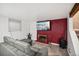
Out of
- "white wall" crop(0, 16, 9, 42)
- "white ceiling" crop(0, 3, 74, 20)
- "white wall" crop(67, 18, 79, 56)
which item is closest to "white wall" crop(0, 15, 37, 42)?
"white wall" crop(0, 16, 9, 42)

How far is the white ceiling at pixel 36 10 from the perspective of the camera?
5.74ft

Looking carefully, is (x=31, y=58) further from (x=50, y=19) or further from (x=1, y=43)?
(x=50, y=19)

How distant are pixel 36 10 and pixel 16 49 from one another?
0.92 metres

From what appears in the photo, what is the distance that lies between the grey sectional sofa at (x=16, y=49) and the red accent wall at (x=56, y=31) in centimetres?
29

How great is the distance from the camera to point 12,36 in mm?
1883

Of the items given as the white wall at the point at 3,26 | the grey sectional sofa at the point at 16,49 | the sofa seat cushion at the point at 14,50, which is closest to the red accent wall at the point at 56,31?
the grey sectional sofa at the point at 16,49

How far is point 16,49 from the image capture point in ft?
5.89

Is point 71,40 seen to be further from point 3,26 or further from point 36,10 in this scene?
point 3,26

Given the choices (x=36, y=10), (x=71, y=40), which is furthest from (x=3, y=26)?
(x=71, y=40)

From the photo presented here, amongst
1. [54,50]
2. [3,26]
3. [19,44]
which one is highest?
[3,26]

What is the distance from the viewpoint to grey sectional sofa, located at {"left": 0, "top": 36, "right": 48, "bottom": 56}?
5.71ft

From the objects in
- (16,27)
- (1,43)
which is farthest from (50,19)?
(1,43)

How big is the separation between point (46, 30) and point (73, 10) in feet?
2.40

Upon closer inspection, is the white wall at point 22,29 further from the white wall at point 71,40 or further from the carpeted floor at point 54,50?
the white wall at point 71,40
